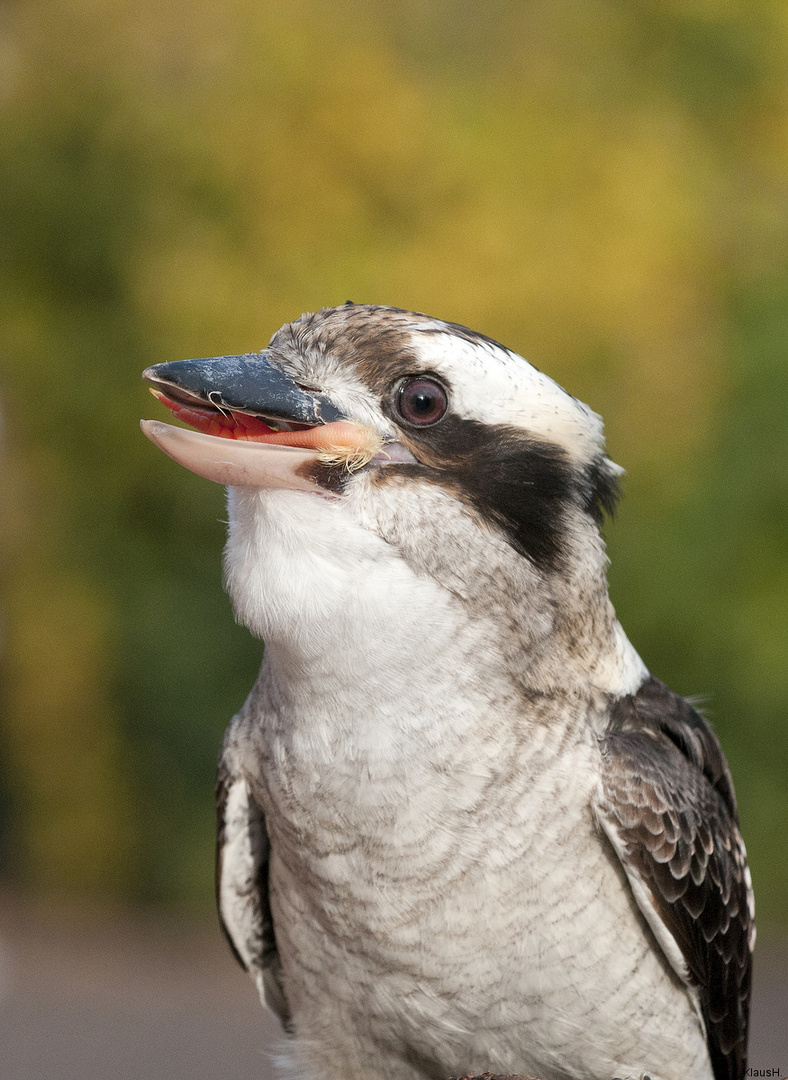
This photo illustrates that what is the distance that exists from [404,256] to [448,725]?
3917 millimetres

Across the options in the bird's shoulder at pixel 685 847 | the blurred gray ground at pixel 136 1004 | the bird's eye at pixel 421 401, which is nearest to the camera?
the bird's eye at pixel 421 401

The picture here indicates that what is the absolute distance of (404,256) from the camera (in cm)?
556

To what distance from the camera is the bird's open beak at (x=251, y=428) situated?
179 cm

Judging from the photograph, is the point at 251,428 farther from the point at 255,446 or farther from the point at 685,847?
the point at 685,847

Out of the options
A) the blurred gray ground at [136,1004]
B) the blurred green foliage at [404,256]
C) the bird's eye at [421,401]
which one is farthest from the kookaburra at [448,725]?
the blurred green foliage at [404,256]

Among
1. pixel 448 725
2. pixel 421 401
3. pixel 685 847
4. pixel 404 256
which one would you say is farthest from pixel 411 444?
pixel 404 256

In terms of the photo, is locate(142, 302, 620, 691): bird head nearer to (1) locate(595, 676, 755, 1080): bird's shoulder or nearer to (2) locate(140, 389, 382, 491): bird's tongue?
(2) locate(140, 389, 382, 491): bird's tongue

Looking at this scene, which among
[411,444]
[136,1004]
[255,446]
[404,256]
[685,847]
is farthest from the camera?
[136,1004]

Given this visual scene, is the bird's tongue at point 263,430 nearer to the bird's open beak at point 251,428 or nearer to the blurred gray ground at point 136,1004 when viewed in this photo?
the bird's open beak at point 251,428

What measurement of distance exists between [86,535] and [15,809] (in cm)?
178

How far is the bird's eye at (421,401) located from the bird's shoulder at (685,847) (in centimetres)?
71

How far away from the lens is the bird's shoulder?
2164 millimetres

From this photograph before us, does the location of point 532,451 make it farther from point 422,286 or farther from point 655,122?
point 655,122

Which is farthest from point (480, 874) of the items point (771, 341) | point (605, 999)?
point (771, 341)
